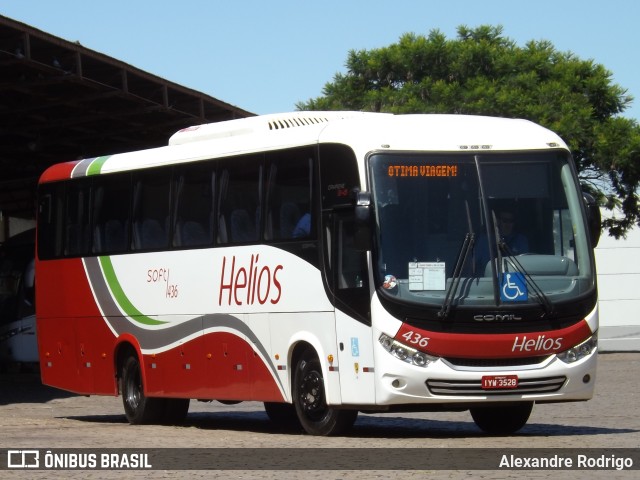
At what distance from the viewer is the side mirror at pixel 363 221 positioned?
13.8m

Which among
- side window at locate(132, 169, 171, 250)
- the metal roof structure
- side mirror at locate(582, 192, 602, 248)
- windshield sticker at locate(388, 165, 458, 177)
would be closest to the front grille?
side mirror at locate(582, 192, 602, 248)

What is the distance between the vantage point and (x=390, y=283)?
1409 centimetres

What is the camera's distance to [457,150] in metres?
14.7

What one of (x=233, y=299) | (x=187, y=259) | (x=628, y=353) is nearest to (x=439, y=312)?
(x=233, y=299)

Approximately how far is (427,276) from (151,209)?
531cm

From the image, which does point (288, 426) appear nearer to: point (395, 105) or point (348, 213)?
point (348, 213)

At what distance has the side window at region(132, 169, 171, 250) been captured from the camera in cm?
1817

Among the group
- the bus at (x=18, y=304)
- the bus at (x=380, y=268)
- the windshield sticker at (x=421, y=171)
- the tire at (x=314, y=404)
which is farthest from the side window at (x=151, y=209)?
the bus at (x=18, y=304)

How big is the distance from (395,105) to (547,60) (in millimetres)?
4134

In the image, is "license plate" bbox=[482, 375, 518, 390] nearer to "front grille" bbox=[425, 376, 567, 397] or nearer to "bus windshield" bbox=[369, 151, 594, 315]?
"front grille" bbox=[425, 376, 567, 397]

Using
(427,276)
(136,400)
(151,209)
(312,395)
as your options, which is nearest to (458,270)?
(427,276)

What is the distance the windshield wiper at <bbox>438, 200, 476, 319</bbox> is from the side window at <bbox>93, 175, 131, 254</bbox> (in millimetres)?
6021

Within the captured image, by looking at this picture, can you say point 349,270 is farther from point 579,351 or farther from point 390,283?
point 579,351

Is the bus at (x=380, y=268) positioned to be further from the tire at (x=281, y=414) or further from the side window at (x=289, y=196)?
the tire at (x=281, y=414)
